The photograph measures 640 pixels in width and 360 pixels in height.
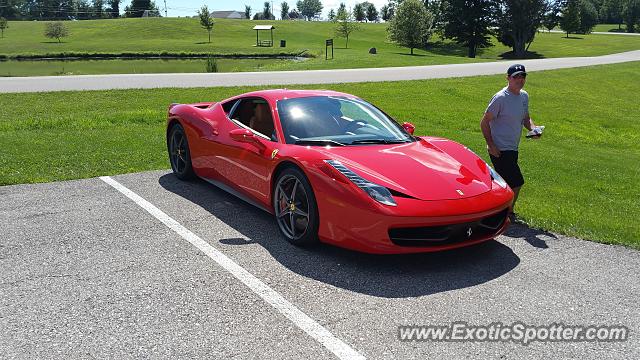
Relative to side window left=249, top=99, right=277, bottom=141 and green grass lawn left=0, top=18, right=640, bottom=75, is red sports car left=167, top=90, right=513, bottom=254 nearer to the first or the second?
side window left=249, top=99, right=277, bottom=141

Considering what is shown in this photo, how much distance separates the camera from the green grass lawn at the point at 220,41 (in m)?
58.8

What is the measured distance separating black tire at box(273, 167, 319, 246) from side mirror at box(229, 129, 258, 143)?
2.11ft

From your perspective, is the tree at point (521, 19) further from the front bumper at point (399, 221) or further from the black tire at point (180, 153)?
the front bumper at point (399, 221)

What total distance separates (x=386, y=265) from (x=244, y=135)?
2.04 m

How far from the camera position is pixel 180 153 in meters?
7.48

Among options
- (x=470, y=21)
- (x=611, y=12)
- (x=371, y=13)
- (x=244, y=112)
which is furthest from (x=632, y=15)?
(x=244, y=112)

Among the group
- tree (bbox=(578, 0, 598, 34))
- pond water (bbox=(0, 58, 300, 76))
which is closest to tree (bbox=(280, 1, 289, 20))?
tree (bbox=(578, 0, 598, 34))

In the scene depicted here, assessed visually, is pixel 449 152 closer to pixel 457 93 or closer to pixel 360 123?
pixel 360 123

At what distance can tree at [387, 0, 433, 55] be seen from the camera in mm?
57188

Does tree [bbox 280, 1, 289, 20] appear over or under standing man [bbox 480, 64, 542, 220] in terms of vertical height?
over

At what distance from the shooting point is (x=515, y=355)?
3.23 metres

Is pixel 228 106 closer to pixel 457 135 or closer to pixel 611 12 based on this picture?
pixel 457 135

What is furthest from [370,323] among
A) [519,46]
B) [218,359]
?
[519,46]

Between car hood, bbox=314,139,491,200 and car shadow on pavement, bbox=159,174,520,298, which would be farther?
car hood, bbox=314,139,491,200
